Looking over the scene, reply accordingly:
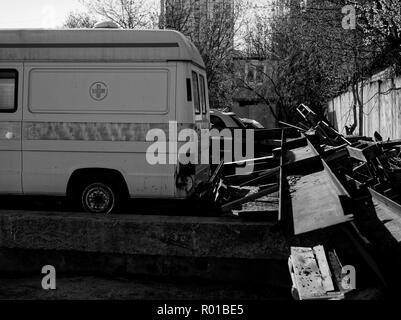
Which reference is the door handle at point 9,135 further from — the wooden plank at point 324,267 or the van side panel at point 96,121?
Result: the wooden plank at point 324,267

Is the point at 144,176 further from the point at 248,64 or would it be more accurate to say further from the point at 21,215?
the point at 248,64

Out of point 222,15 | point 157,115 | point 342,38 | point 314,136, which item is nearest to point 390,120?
point 342,38

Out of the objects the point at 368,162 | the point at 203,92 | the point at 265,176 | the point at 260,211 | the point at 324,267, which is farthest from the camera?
the point at 203,92

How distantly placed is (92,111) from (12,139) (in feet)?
3.98

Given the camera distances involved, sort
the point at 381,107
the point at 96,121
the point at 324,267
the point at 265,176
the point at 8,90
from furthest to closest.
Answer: the point at 381,107
the point at 8,90
the point at 96,121
the point at 265,176
the point at 324,267

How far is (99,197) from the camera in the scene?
7805 millimetres

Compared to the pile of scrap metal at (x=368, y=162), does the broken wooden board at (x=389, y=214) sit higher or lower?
lower

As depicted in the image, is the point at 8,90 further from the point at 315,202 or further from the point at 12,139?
the point at 315,202

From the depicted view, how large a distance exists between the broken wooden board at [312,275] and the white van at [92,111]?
2.60 meters

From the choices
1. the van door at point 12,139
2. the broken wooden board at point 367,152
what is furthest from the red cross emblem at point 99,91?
the broken wooden board at point 367,152

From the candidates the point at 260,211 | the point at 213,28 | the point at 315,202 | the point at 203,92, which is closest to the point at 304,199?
the point at 315,202

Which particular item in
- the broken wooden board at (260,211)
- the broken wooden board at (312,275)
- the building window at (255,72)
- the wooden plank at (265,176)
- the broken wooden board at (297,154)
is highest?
the building window at (255,72)

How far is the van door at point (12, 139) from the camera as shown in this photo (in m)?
7.81

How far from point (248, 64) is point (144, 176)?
87.5 feet
